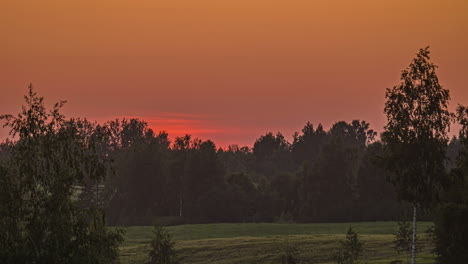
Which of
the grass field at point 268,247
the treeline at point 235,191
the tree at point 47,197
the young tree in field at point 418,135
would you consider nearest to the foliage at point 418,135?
the young tree in field at point 418,135

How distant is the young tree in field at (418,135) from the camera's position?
5841 centimetres

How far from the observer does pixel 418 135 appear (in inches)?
2335

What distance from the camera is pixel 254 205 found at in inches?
6821

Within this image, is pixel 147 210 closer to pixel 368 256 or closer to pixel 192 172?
pixel 192 172

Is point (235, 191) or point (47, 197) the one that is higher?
point (235, 191)

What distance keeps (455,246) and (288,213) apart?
114 metres

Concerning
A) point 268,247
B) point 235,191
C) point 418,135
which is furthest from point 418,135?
point 235,191

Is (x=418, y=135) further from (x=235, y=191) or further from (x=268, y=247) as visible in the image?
(x=235, y=191)

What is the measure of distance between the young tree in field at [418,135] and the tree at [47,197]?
Result: 26531 millimetres

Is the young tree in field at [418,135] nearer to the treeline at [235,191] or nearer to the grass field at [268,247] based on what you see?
the grass field at [268,247]

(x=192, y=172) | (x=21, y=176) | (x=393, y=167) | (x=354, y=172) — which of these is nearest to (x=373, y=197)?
(x=354, y=172)

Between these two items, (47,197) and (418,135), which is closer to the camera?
(47,197)

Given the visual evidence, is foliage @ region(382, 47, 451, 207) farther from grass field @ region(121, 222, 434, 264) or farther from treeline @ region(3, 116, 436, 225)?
treeline @ region(3, 116, 436, 225)

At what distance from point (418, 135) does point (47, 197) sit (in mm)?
31214
